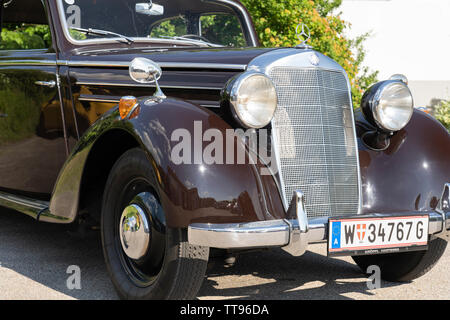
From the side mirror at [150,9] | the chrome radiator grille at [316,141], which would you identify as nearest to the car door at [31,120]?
the side mirror at [150,9]

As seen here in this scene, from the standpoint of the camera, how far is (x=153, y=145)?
2580 mm

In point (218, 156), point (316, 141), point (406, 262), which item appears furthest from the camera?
point (406, 262)

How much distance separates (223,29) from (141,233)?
6.93ft

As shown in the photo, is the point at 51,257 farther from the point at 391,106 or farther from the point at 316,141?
the point at 391,106

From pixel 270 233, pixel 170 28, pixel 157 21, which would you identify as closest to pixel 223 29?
pixel 170 28

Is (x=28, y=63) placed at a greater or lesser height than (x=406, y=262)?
greater

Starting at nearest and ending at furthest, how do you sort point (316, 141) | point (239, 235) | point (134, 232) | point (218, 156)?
point (239, 235), point (218, 156), point (134, 232), point (316, 141)

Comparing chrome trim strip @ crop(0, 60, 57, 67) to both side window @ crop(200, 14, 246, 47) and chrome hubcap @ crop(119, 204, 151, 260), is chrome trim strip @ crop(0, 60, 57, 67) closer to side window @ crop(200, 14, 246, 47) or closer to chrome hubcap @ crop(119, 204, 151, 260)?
side window @ crop(200, 14, 246, 47)

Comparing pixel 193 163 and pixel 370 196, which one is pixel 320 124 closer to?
pixel 370 196

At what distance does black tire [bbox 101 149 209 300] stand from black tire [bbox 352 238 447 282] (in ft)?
4.42

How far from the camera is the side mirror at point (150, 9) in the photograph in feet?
12.9

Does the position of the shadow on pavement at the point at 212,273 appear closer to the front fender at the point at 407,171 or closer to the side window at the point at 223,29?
the front fender at the point at 407,171

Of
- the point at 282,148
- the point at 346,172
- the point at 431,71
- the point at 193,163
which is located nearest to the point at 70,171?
the point at 193,163

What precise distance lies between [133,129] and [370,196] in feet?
4.05
